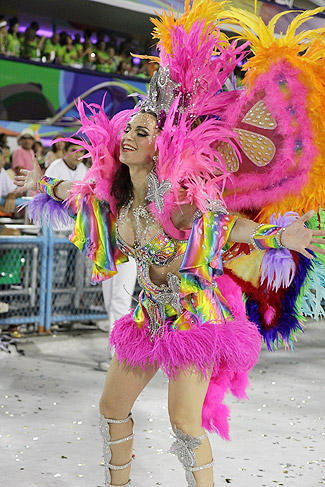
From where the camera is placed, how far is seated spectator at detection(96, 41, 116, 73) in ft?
32.6

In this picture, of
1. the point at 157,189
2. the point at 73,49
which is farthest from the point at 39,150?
the point at 157,189

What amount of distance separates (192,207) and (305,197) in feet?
1.39

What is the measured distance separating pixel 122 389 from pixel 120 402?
44 mm

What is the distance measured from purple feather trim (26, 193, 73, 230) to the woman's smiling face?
50 cm

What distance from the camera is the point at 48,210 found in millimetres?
2709

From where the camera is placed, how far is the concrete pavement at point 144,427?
3.01 m

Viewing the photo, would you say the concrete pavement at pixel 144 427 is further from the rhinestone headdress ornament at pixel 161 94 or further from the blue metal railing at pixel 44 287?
the rhinestone headdress ornament at pixel 161 94

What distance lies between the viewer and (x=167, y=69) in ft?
7.69

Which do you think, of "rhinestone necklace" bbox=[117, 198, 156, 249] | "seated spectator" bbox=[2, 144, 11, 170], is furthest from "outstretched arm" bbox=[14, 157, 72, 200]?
"seated spectator" bbox=[2, 144, 11, 170]

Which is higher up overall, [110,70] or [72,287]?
[110,70]

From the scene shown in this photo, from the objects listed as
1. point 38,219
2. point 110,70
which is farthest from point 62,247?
point 110,70

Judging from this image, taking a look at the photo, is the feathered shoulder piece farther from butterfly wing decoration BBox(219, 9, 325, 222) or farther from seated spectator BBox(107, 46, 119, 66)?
seated spectator BBox(107, 46, 119, 66)

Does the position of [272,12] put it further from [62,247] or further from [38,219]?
[38,219]

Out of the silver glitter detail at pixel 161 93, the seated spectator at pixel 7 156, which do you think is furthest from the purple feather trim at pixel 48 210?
the seated spectator at pixel 7 156
